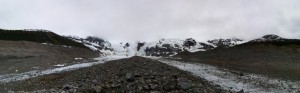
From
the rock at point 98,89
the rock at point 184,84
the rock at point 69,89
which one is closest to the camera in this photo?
the rock at point 98,89

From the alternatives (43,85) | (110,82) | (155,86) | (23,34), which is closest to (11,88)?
(43,85)

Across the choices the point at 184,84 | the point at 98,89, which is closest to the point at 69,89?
the point at 98,89

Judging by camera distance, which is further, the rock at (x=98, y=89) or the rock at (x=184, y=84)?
the rock at (x=184, y=84)

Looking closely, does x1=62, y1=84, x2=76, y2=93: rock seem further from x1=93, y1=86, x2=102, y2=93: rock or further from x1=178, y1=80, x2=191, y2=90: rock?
x1=178, y1=80, x2=191, y2=90: rock

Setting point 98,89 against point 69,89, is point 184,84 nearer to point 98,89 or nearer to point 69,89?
point 98,89

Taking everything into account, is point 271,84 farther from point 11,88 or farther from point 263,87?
point 11,88

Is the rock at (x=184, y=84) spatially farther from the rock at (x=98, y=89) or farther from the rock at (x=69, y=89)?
the rock at (x=69, y=89)

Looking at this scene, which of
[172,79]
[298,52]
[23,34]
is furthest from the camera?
[23,34]

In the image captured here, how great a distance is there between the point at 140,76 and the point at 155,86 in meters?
4.51

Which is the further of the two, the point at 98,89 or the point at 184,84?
the point at 184,84

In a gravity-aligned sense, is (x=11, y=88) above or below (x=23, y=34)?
below

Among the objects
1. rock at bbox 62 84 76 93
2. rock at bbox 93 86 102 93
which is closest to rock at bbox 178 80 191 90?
rock at bbox 93 86 102 93

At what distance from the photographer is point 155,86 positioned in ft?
87.6

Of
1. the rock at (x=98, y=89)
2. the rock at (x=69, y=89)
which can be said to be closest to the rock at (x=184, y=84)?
the rock at (x=98, y=89)
